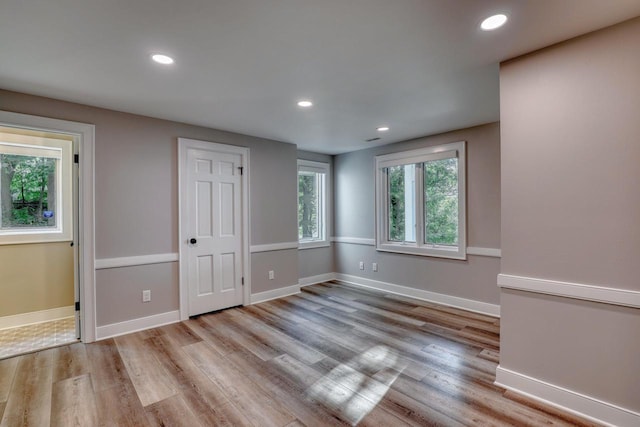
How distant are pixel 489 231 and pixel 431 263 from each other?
92 cm

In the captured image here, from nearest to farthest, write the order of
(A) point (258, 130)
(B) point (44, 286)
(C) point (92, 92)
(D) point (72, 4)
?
(D) point (72, 4), (C) point (92, 92), (B) point (44, 286), (A) point (258, 130)

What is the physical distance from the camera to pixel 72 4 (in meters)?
1.59

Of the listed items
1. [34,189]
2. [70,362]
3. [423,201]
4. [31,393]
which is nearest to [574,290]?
[423,201]

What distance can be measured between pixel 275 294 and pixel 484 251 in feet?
9.71

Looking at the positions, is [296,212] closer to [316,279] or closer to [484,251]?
[316,279]

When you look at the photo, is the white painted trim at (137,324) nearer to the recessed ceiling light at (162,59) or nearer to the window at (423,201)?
the recessed ceiling light at (162,59)

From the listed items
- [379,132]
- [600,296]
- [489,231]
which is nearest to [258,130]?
[379,132]

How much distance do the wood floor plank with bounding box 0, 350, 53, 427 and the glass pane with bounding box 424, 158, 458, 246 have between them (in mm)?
4347

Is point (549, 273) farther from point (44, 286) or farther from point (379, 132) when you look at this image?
point (44, 286)

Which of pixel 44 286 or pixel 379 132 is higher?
pixel 379 132

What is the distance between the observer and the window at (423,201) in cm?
416

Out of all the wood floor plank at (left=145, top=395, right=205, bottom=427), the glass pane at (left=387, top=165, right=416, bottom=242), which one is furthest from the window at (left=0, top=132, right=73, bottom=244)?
the glass pane at (left=387, top=165, right=416, bottom=242)

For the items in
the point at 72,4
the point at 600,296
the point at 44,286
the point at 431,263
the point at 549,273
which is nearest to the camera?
the point at 72,4

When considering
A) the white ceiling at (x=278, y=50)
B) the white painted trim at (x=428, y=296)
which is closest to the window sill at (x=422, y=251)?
the white painted trim at (x=428, y=296)
